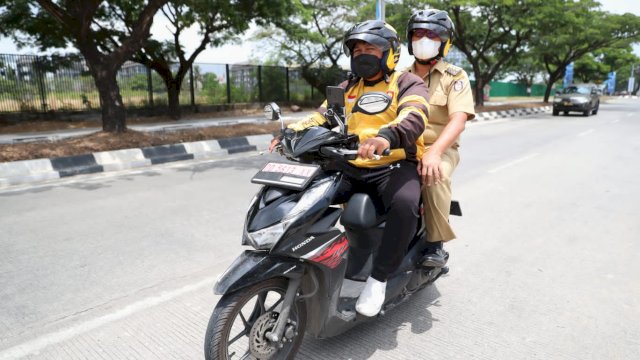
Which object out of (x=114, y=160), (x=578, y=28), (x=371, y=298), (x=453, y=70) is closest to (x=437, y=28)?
(x=453, y=70)

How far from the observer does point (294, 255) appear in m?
2.00

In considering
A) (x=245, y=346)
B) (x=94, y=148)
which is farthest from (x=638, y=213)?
(x=94, y=148)

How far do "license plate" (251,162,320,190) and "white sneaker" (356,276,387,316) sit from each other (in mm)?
717

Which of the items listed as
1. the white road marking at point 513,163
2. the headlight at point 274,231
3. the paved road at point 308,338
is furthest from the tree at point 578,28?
the headlight at point 274,231

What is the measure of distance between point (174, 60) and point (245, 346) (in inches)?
757

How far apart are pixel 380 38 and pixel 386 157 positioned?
599 mm

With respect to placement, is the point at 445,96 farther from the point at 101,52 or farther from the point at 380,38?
the point at 101,52

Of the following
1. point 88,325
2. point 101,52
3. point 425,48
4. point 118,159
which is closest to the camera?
point 88,325

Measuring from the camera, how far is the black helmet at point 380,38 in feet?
7.63

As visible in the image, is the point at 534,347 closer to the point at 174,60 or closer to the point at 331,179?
the point at 331,179

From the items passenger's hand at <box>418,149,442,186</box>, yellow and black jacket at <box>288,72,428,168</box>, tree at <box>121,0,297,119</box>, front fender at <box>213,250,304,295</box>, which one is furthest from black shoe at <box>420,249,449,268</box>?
tree at <box>121,0,297,119</box>

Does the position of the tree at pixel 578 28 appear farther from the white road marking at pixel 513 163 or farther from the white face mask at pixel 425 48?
the white face mask at pixel 425 48

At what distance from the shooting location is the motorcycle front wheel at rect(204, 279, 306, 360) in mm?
1920

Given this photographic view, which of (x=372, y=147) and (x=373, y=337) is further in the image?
(x=373, y=337)
